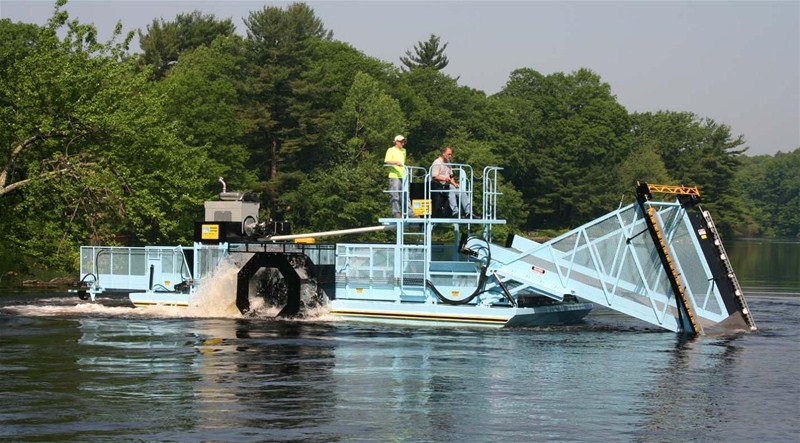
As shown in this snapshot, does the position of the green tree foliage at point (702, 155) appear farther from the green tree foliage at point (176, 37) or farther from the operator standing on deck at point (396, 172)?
the operator standing on deck at point (396, 172)

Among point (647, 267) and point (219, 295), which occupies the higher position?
point (647, 267)

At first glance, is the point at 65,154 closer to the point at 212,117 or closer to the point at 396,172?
the point at 396,172

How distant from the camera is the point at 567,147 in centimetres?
12938

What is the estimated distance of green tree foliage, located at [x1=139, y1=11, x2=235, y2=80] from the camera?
120 meters

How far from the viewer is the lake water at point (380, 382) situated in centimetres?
1783

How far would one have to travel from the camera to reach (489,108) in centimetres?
12725

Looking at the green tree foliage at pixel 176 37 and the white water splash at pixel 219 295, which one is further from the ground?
the green tree foliage at pixel 176 37

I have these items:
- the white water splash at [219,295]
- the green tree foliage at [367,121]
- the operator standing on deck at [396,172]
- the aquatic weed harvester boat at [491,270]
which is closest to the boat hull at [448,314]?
the aquatic weed harvester boat at [491,270]

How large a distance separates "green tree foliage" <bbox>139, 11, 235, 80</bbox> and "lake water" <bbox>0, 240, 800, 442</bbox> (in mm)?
91345

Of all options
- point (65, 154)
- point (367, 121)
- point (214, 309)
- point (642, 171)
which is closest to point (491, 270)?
point (214, 309)

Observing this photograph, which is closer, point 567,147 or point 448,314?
point 448,314

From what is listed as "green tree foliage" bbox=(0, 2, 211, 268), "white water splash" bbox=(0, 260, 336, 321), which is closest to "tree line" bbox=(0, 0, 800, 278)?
"green tree foliage" bbox=(0, 2, 211, 268)

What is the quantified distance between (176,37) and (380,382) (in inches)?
4114

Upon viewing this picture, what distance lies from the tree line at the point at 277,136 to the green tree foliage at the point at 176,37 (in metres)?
0.22
